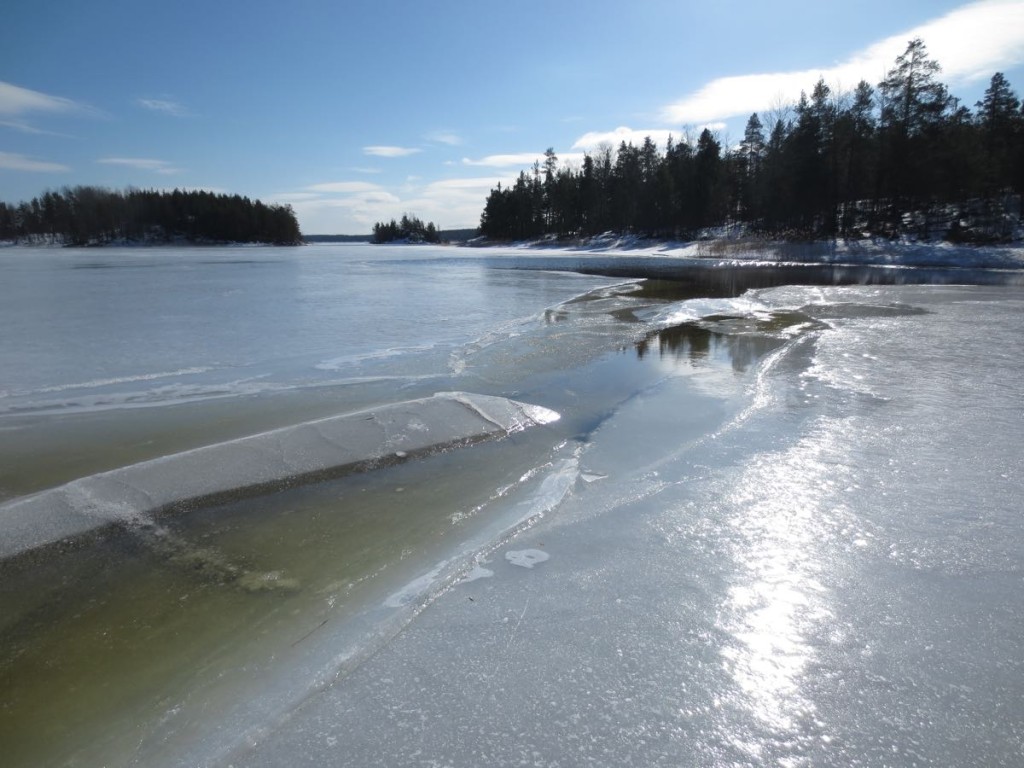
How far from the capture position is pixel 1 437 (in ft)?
18.6

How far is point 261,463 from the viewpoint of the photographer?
4.85m

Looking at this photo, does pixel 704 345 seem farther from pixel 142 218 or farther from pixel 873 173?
pixel 142 218

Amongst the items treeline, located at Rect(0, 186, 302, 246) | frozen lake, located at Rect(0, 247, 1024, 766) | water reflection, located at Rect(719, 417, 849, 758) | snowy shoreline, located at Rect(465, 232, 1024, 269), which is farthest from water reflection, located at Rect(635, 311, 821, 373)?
treeline, located at Rect(0, 186, 302, 246)

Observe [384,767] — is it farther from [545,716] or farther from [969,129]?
[969,129]

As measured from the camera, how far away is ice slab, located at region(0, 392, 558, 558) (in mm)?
3928

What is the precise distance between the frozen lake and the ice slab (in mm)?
211

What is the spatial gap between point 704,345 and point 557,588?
8.27 metres

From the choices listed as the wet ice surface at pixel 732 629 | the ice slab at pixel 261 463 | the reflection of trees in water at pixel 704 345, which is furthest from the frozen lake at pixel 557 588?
the reflection of trees in water at pixel 704 345

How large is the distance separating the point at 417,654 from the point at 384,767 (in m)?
0.63

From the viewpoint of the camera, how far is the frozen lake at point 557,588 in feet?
7.25

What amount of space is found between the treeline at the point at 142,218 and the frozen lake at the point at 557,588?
108383 millimetres

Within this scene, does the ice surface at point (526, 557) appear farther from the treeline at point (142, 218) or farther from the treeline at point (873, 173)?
the treeline at point (142, 218)

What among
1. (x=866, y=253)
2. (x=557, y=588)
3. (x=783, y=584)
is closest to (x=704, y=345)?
(x=783, y=584)

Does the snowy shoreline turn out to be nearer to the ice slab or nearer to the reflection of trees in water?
the reflection of trees in water
